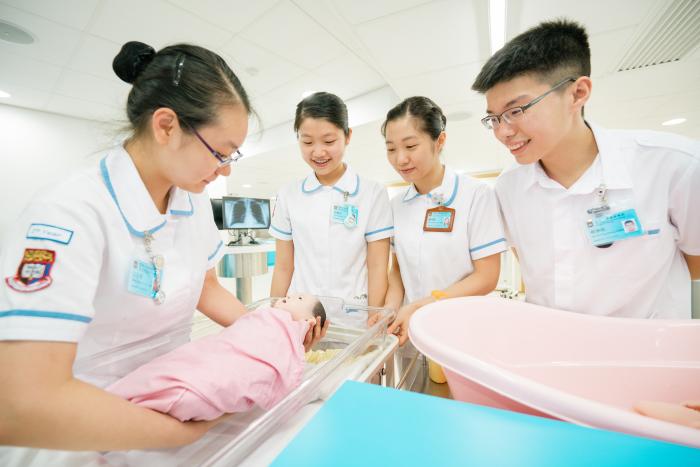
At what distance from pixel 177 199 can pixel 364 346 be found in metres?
0.75

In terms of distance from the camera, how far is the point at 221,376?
0.58m

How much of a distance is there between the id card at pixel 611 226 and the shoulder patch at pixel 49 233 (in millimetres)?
1528

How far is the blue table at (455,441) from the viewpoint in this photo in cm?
33

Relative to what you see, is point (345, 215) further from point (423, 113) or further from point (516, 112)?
point (516, 112)

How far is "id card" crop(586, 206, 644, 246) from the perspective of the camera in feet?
3.30

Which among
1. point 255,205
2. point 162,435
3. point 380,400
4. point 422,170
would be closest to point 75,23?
point 255,205

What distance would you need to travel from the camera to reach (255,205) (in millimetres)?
4141

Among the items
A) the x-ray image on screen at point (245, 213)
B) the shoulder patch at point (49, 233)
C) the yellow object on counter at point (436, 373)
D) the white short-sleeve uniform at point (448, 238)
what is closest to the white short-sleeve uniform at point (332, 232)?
the white short-sleeve uniform at point (448, 238)

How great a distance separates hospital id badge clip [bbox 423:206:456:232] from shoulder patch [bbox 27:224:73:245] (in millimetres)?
1328

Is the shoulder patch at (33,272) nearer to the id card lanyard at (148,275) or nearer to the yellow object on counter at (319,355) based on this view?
the id card lanyard at (148,275)

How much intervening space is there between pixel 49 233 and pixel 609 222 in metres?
1.58

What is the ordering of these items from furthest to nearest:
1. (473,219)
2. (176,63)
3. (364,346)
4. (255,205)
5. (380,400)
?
(255,205)
(473,219)
(364,346)
(176,63)
(380,400)

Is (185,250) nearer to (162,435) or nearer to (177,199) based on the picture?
(177,199)

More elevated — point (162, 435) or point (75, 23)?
point (75, 23)
